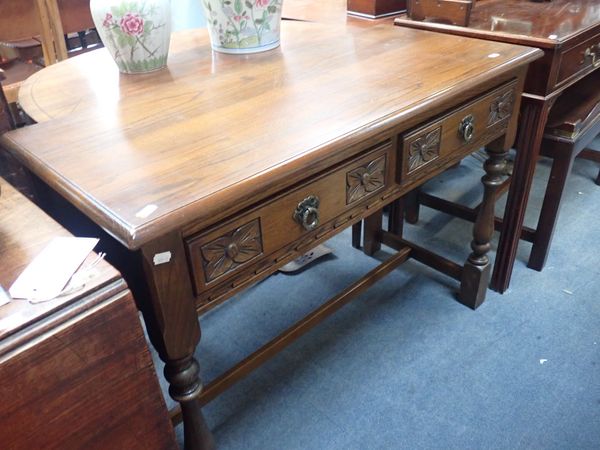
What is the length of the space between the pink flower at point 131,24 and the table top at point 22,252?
357mm

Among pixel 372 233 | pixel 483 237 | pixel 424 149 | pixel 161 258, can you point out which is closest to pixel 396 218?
pixel 372 233

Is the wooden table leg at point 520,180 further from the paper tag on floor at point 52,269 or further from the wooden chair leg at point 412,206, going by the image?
the paper tag on floor at point 52,269

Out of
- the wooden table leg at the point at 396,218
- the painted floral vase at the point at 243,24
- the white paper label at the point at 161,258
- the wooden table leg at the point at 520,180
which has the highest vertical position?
the painted floral vase at the point at 243,24

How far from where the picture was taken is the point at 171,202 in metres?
0.59

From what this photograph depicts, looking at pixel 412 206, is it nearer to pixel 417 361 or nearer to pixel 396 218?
pixel 396 218

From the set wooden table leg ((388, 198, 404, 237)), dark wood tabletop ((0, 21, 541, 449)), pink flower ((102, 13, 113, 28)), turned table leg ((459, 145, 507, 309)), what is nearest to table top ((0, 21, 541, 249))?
dark wood tabletop ((0, 21, 541, 449))

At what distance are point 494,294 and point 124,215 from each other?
128 cm

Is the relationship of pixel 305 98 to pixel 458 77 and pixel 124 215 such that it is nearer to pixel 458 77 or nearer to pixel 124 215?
pixel 458 77

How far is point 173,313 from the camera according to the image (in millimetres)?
668

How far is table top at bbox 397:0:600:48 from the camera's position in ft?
3.85

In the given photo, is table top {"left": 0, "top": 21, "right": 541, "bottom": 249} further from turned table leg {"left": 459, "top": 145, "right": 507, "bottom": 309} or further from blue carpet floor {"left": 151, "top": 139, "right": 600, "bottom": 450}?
blue carpet floor {"left": 151, "top": 139, "right": 600, "bottom": 450}

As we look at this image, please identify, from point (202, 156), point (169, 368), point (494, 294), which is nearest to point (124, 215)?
point (202, 156)

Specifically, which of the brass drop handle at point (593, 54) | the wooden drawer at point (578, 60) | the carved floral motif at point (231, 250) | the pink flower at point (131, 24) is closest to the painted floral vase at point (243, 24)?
the pink flower at point (131, 24)

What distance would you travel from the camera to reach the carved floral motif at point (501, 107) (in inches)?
42.5
